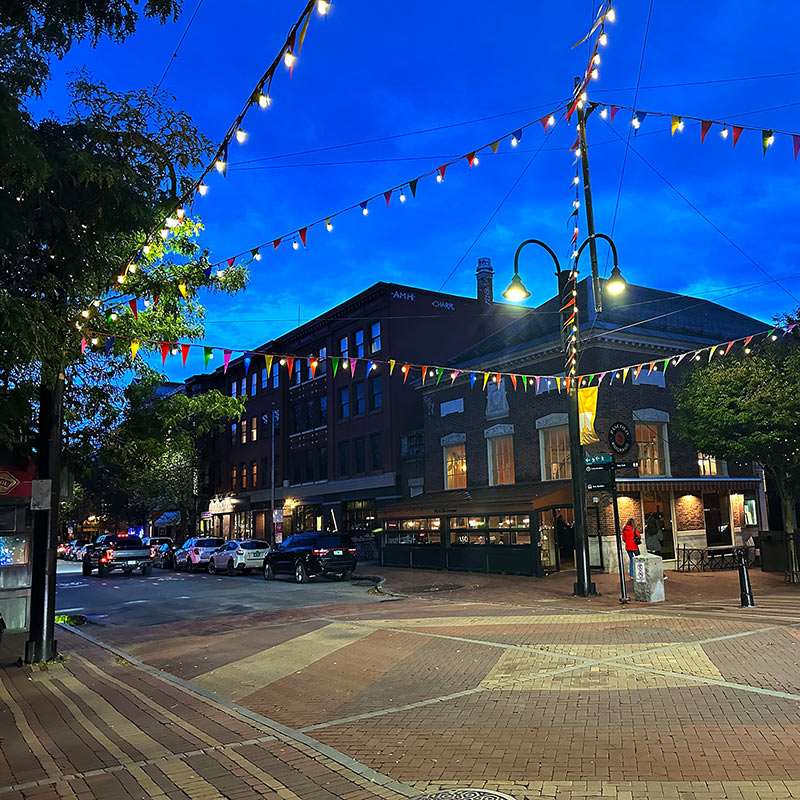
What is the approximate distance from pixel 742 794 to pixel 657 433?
20.9 meters

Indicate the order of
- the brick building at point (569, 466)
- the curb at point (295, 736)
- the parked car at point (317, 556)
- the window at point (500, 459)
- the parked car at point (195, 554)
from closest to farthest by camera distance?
1. the curb at point (295, 736)
2. the brick building at point (569, 466)
3. the parked car at point (317, 556)
4. the window at point (500, 459)
5. the parked car at point (195, 554)

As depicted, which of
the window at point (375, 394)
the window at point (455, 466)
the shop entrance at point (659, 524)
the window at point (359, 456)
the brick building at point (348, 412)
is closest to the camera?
the shop entrance at point (659, 524)

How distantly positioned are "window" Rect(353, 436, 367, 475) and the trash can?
2318 centimetres

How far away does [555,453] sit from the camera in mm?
25359

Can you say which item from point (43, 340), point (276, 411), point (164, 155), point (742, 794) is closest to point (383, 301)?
point (276, 411)

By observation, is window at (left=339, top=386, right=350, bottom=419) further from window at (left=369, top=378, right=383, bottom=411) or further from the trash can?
the trash can

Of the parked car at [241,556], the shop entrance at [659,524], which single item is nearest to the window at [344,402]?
the parked car at [241,556]

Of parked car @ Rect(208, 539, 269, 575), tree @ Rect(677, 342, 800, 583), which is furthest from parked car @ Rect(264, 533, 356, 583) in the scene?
tree @ Rect(677, 342, 800, 583)

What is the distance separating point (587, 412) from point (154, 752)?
13097 millimetres

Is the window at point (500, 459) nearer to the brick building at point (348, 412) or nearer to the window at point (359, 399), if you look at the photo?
the brick building at point (348, 412)

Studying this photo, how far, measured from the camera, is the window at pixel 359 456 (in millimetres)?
38344

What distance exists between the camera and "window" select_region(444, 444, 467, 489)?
98.2ft

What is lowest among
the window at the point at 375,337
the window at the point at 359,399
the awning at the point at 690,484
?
the awning at the point at 690,484

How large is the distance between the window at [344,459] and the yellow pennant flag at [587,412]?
23.2 metres
